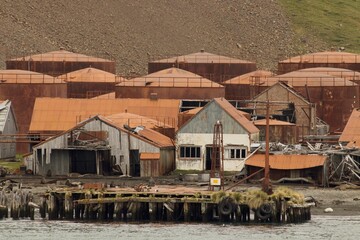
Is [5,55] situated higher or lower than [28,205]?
higher

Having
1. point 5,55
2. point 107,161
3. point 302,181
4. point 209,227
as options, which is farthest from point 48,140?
point 5,55

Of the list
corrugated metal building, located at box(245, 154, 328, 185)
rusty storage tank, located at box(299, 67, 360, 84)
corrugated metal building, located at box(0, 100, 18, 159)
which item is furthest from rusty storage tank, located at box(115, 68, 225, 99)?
corrugated metal building, located at box(245, 154, 328, 185)

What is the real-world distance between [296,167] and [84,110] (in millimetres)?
20653

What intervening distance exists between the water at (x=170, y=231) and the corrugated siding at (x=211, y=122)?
19579 millimetres

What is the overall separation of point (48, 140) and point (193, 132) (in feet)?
27.4

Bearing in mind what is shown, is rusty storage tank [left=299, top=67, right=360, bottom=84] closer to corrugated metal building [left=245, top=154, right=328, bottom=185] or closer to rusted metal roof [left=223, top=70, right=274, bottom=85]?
rusted metal roof [left=223, top=70, right=274, bottom=85]

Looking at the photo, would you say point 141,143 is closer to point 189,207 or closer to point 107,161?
point 107,161

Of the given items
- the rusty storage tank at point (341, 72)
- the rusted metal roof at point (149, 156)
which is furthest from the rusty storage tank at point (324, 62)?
the rusted metal roof at point (149, 156)

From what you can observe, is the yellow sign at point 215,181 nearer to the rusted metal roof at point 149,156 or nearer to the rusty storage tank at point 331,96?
the rusted metal roof at point 149,156

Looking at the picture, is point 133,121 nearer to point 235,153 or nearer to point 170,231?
point 235,153

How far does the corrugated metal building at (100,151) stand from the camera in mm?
123438

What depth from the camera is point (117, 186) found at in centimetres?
11494

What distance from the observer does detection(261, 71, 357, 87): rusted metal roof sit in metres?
149

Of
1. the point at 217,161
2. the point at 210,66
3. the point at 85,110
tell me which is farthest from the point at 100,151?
the point at 210,66
